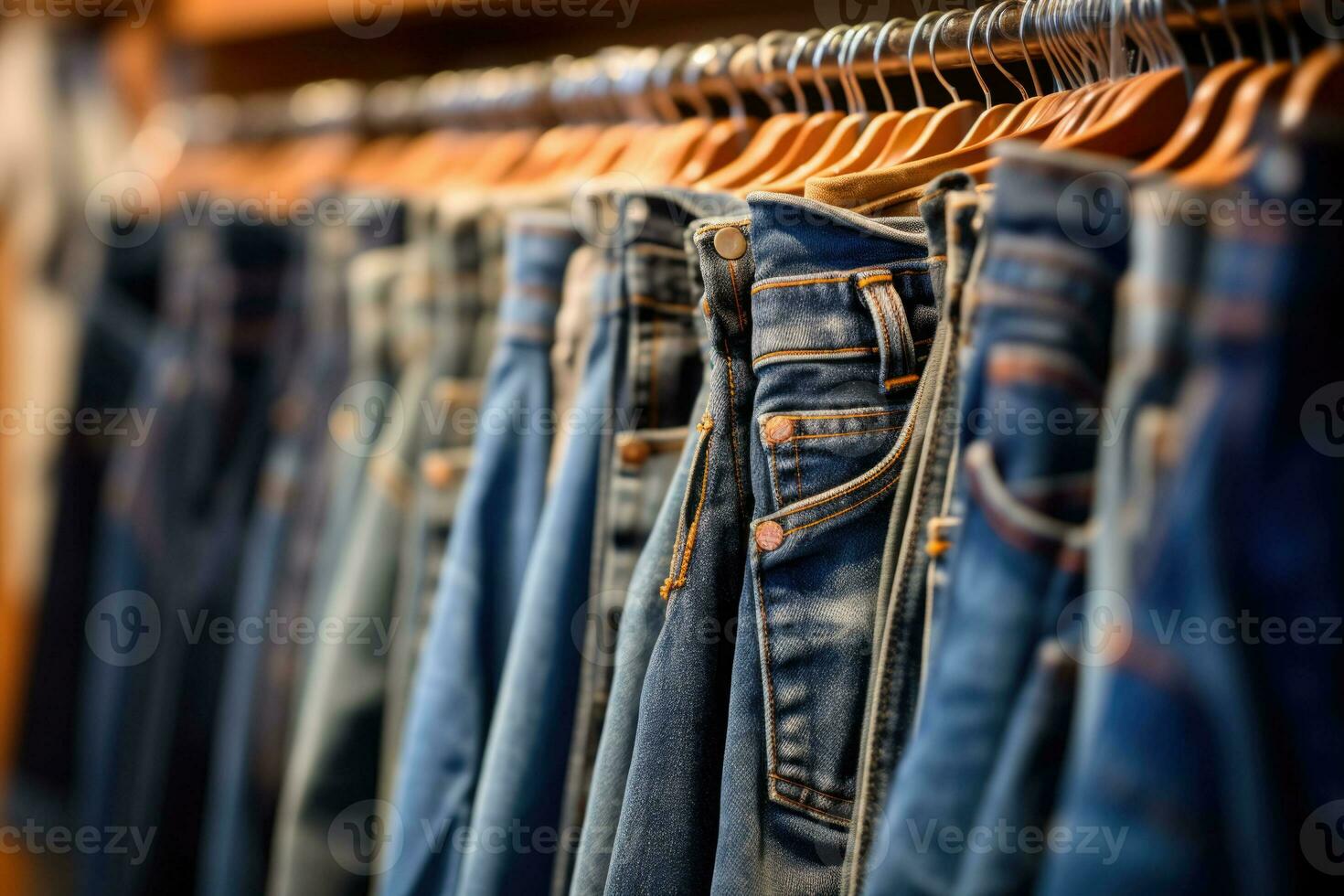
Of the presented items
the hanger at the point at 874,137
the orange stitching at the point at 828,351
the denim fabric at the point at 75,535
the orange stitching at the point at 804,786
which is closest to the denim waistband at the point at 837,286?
the orange stitching at the point at 828,351

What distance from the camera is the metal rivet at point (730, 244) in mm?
595

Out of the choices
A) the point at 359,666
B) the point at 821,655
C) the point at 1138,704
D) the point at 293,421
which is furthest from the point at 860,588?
the point at 293,421

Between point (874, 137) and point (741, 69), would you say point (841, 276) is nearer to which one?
point (874, 137)

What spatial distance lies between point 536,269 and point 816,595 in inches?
12.8

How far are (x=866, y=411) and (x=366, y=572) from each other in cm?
47

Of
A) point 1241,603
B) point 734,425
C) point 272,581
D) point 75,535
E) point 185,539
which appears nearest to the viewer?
point 1241,603

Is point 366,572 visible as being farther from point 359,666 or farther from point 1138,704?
point 1138,704

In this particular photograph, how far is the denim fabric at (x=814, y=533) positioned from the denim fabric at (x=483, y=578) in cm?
24

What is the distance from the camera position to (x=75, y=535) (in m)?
1.19

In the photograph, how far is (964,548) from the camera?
0.44 m

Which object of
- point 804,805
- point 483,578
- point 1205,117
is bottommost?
point 804,805

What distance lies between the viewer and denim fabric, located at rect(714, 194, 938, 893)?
55cm

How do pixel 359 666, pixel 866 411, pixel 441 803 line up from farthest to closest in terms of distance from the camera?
1. pixel 359 666
2. pixel 441 803
3. pixel 866 411

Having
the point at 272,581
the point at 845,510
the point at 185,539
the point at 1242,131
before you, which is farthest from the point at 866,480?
the point at 185,539
